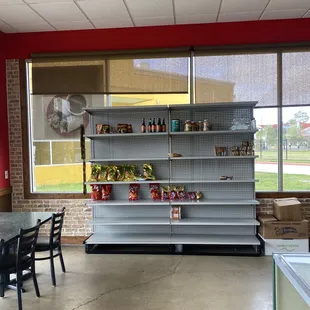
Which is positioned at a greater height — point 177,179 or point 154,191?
point 177,179

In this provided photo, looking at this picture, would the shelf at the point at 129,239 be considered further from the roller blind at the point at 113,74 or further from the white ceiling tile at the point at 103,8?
the white ceiling tile at the point at 103,8

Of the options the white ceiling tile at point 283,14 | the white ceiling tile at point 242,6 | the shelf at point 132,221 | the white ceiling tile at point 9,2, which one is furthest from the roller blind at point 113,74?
the shelf at point 132,221

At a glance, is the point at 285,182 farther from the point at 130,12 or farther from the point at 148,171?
the point at 130,12

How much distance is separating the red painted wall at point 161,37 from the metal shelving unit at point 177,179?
122cm

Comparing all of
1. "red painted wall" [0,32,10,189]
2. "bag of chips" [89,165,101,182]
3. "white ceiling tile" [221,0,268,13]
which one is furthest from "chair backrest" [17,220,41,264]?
"white ceiling tile" [221,0,268,13]

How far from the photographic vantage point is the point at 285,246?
4770 millimetres

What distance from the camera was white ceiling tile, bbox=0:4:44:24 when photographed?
15.4ft

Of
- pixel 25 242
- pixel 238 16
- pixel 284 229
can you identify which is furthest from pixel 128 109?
pixel 284 229

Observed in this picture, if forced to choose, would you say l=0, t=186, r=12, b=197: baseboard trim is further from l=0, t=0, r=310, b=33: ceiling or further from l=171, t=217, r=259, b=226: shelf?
l=171, t=217, r=259, b=226: shelf

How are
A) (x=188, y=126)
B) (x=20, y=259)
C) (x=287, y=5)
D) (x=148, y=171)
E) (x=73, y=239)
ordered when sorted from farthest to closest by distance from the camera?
(x=73, y=239) → (x=148, y=171) → (x=188, y=126) → (x=287, y=5) → (x=20, y=259)

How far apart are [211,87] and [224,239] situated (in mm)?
2577

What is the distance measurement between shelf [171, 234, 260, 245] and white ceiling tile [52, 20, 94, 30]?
13.0 ft

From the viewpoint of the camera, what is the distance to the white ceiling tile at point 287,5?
Answer: 4.62m

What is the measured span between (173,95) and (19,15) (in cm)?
282
